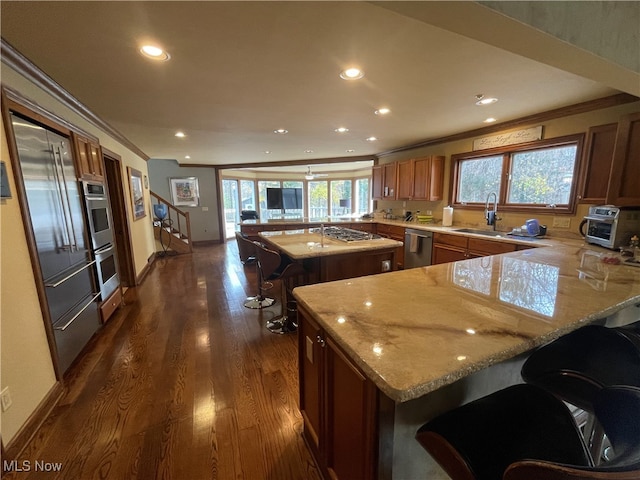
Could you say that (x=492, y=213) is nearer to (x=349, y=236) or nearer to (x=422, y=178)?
(x=422, y=178)

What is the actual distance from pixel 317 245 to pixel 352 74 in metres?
1.53

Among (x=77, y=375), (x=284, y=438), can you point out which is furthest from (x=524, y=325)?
(x=77, y=375)

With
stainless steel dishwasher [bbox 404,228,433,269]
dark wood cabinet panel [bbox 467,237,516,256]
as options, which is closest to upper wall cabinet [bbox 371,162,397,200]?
stainless steel dishwasher [bbox 404,228,433,269]

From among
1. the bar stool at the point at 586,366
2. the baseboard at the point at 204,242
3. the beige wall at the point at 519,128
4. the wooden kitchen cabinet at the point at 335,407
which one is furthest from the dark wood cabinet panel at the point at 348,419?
the baseboard at the point at 204,242

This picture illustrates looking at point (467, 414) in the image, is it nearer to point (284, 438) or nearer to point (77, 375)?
point (284, 438)

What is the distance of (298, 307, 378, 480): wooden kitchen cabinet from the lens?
2.87ft

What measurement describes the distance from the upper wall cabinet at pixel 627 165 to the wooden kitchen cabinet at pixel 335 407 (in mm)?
2758

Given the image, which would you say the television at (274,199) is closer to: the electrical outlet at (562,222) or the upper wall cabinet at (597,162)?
the electrical outlet at (562,222)

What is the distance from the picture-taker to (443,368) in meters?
0.73

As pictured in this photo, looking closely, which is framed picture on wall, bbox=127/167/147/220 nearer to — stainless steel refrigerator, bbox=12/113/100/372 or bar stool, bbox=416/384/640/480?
stainless steel refrigerator, bbox=12/113/100/372

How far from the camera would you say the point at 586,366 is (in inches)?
44.1

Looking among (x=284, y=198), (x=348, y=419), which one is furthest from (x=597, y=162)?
(x=284, y=198)

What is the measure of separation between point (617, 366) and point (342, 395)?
44.3 inches

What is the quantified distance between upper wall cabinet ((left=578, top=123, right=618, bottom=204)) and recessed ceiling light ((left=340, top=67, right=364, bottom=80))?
101 inches
